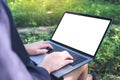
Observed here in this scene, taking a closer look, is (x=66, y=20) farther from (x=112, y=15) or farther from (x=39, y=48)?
(x=112, y=15)

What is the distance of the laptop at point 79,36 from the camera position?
1.92 m

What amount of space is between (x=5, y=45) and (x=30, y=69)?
270 millimetres

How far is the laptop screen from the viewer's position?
6.52ft

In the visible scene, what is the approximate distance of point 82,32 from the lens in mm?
2111

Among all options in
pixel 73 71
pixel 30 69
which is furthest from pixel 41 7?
pixel 30 69

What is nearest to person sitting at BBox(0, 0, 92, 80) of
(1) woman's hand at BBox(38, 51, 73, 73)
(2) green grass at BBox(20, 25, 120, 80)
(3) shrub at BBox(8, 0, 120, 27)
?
(1) woman's hand at BBox(38, 51, 73, 73)

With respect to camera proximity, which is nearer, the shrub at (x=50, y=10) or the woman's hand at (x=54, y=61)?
the woman's hand at (x=54, y=61)

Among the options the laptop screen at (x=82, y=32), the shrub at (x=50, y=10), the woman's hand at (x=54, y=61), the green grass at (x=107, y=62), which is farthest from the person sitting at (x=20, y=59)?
the shrub at (x=50, y=10)

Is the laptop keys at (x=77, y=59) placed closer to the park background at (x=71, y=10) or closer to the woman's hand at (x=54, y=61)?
the woman's hand at (x=54, y=61)

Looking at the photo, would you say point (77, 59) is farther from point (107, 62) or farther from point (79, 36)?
point (107, 62)

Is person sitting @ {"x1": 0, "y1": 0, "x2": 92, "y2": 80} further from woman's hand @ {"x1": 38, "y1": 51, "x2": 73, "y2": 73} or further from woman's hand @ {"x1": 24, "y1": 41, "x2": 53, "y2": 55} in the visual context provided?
woman's hand @ {"x1": 24, "y1": 41, "x2": 53, "y2": 55}

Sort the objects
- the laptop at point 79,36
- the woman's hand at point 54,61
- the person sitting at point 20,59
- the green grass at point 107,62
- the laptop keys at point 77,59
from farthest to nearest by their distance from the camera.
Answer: the green grass at point 107,62
the laptop at point 79,36
the laptop keys at point 77,59
the woman's hand at point 54,61
the person sitting at point 20,59

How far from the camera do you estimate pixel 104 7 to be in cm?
501

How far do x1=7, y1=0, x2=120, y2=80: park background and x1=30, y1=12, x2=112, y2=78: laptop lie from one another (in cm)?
120
